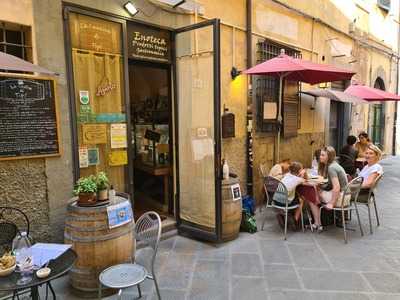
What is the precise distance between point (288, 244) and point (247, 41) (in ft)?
11.0

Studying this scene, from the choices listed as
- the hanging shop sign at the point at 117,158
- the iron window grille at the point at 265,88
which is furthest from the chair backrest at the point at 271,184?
the hanging shop sign at the point at 117,158

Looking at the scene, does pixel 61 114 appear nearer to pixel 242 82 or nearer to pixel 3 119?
pixel 3 119

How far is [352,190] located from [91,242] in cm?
333

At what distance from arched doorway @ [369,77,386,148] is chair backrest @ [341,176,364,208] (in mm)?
7577

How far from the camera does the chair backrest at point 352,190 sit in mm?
4090

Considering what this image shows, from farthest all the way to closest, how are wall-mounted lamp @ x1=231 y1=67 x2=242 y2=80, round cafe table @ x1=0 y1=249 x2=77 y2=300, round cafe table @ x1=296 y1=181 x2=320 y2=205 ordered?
wall-mounted lamp @ x1=231 y1=67 x2=242 y2=80 → round cafe table @ x1=296 y1=181 x2=320 y2=205 → round cafe table @ x1=0 y1=249 x2=77 y2=300

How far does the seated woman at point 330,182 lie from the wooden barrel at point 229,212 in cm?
116

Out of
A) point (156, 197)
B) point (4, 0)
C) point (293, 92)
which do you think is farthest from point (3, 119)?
point (293, 92)

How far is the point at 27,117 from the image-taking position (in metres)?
2.98

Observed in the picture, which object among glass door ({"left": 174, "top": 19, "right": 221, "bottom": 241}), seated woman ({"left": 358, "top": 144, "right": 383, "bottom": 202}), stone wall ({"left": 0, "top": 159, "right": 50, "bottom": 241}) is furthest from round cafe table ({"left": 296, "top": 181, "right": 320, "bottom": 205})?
stone wall ({"left": 0, "top": 159, "right": 50, "bottom": 241})

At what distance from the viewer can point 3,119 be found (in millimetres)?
2857

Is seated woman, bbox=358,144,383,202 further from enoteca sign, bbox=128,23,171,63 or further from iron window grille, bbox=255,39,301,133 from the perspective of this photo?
enoteca sign, bbox=128,23,171,63

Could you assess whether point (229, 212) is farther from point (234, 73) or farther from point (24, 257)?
point (24, 257)

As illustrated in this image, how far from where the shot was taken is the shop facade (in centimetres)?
324
